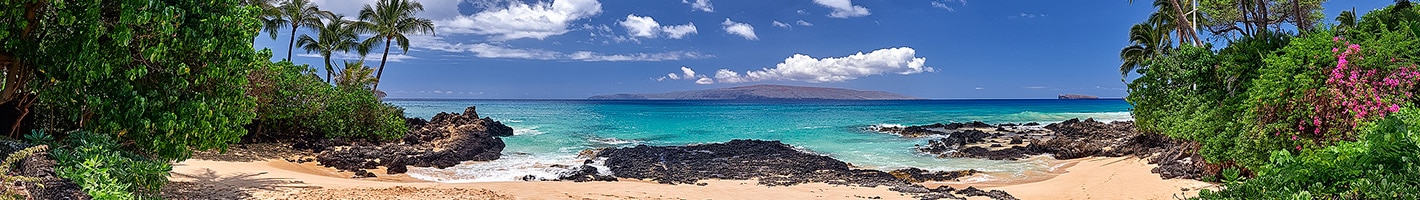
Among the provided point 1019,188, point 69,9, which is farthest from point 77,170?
point 1019,188

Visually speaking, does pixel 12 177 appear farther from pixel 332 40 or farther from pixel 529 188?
pixel 332 40

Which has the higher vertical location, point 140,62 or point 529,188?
point 140,62

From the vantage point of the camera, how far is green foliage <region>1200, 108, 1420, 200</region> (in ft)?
11.9

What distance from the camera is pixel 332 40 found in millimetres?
35156

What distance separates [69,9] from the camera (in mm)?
6695

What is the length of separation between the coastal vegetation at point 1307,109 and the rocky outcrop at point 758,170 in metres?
3.90

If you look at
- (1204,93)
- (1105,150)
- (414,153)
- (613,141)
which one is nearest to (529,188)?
(414,153)

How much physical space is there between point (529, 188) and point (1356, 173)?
9.01 meters

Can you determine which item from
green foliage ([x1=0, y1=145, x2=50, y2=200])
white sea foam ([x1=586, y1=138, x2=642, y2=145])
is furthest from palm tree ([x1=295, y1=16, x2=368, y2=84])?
green foliage ([x1=0, y1=145, x2=50, y2=200])

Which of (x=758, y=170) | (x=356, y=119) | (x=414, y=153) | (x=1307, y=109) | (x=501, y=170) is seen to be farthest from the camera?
(x=356, y=119)

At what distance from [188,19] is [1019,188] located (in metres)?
11.4

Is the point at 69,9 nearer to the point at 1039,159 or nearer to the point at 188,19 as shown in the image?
the point at 188,19

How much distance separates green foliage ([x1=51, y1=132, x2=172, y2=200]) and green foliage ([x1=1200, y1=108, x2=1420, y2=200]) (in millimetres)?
7167

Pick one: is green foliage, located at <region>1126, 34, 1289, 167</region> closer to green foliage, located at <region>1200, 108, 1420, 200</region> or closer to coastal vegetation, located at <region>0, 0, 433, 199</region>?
green foliage, located at <region>1200, 108, 1420, 200</region>
